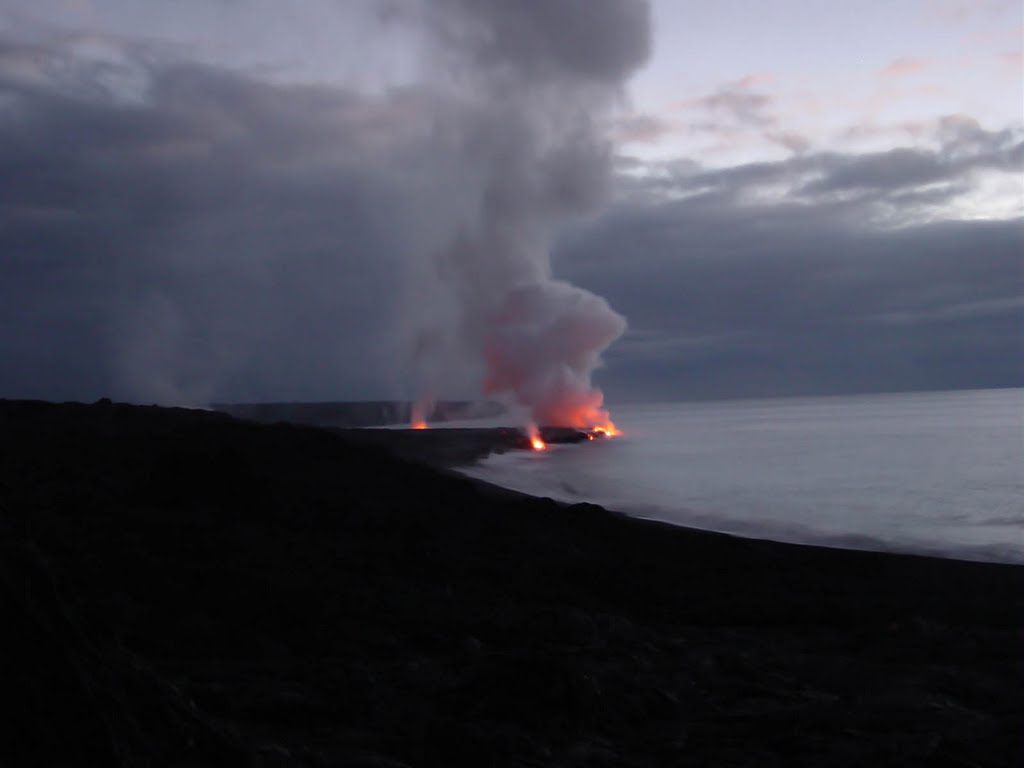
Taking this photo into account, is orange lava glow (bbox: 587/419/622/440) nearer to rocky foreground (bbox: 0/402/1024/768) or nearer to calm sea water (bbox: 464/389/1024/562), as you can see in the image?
calm sea water (bbox: 464/389/1024/562)

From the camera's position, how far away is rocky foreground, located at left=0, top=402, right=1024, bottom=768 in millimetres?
5875

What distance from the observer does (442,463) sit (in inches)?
1965

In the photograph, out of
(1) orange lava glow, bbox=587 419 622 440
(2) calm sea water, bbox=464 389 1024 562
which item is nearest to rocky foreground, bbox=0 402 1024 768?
(2) calm sea water, bbox=464 389 1024 562

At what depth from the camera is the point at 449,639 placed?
11.0m

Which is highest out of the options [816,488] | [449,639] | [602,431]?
[602,431]

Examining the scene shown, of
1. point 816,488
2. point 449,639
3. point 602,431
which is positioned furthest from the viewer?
point 602,431

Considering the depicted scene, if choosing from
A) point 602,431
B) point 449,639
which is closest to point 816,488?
point 449,639

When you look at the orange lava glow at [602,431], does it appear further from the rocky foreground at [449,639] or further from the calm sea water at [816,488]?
the rocky foreground at [449,639]

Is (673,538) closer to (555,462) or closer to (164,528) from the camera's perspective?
(164,528)

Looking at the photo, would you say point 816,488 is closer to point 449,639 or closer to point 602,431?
point 449,639

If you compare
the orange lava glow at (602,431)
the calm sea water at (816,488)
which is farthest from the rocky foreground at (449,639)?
the orange lava glow at (602,431)

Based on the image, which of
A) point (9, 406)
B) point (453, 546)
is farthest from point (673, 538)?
point (9, 406)

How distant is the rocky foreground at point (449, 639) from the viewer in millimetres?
5875

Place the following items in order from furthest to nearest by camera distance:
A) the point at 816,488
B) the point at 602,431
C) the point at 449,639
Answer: the point at 602,431 → the point at 816,488 → the point at 449,639
